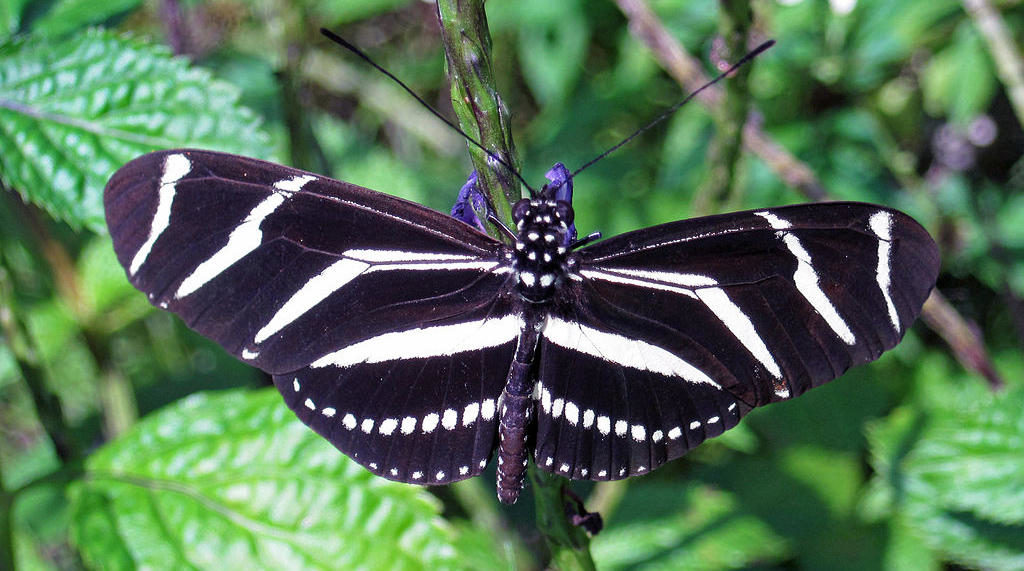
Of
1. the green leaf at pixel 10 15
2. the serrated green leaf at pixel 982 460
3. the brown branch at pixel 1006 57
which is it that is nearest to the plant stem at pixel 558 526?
the serrated green leaf at pixel 982 460

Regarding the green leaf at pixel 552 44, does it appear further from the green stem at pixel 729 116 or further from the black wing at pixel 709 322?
the black wing at pixel 709 322

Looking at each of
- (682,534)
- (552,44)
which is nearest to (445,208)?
(552,44)

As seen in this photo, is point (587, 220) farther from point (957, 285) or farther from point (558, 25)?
point (957, 285)

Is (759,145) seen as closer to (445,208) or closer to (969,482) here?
(969,482)

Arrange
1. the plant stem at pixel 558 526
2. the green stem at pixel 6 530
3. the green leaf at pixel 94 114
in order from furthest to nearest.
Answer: the green stem at pixel 6 530 → the green leaf at pixel 94 114 → the plant stem at pixel 558 526

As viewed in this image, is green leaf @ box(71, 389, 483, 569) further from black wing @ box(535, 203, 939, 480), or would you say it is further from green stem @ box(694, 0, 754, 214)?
green stem @ box(694, 0, 754, 214)

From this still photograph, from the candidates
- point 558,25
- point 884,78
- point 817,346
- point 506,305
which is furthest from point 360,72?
point 817,346
